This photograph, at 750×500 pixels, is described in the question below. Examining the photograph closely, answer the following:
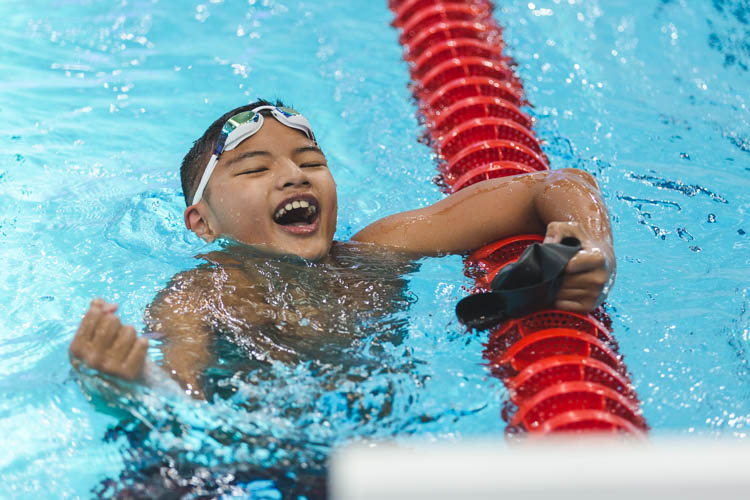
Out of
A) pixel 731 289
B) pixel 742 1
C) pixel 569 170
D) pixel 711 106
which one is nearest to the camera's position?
pixel 569 170

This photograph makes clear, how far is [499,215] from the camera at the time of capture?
2.66 metres

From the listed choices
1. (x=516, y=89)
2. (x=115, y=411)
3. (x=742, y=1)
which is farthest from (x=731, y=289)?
(x=742, y=1)

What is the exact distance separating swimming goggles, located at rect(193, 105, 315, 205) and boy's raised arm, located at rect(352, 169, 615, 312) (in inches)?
18.3

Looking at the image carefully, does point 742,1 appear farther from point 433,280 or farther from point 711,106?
point 433,280

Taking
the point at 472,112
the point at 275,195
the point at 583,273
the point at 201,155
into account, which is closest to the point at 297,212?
the point at 275,195

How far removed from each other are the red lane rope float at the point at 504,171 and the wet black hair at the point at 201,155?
94 cm

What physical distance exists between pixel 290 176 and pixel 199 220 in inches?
Answer: 17.6

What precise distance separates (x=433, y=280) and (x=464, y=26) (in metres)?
2.14

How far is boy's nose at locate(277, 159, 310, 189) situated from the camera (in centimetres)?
257

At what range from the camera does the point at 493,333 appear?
93.9 inches

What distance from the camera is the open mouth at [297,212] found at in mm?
2561

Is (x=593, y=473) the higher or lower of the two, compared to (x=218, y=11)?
lower

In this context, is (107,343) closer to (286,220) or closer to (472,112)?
(286,220)

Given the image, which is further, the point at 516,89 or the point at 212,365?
the point at 516,89
